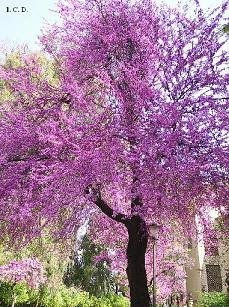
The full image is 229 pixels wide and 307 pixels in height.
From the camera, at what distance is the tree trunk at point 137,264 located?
10781 millimetres

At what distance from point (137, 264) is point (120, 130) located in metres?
3.68

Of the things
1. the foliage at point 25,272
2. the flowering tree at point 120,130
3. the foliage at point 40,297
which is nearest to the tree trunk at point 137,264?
→ the flowering tree at point 120,130

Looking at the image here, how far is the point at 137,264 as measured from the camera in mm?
11008

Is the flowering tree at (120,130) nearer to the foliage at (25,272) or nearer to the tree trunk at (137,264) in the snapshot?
the tree trunk at (137,264)

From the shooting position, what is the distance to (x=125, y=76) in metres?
10.5

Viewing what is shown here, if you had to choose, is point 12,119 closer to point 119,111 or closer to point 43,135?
point 43,135

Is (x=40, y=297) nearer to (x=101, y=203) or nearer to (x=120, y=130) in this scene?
(x=101, y=203)

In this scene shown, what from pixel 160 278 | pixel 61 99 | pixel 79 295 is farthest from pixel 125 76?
pixel 79 295

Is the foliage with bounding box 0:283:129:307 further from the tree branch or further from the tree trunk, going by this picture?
the tree branch

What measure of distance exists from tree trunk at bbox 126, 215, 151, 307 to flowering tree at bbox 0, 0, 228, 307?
26 millimetres

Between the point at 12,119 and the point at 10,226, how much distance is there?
265 centimetres

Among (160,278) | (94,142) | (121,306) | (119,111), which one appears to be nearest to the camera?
(94,142)

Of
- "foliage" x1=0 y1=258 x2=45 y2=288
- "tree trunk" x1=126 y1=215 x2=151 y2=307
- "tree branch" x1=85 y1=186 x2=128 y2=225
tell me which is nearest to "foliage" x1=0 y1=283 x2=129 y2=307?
"foliage" x1=0 y1=258 x2=45 y2=288

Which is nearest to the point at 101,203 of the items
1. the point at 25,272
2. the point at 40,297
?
the point at 25,272
